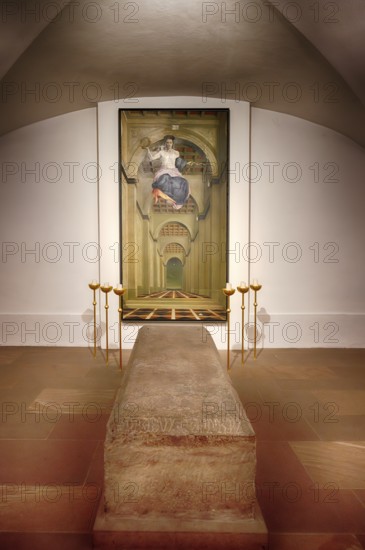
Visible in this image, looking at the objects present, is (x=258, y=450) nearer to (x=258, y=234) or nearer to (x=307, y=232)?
(x=258, y=234)

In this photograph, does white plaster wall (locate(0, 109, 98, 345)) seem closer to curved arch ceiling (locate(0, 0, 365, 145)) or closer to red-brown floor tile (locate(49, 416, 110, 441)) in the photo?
curved arch ceiling (locate(0, 0, 365, 145))

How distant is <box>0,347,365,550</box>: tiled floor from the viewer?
1938mm

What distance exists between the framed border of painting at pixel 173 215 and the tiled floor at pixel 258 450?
1288mm

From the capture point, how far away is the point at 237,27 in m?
3.93

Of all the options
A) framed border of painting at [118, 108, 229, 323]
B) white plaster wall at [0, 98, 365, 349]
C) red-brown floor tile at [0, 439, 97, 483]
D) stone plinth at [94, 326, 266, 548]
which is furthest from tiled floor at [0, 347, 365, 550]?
framed border of painting at [118, 108, 229, 323]

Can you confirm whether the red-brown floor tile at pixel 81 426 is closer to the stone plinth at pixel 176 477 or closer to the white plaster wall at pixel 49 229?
the stone plinth at pixel 176 477

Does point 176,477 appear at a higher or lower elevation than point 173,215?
lower

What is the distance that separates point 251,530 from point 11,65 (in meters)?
4.99

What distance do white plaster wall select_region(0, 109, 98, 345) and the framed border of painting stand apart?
2.06 feet

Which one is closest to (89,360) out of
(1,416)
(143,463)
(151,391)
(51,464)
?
(1,416)

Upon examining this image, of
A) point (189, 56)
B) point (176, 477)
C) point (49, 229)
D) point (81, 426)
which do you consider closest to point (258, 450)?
point (176, 477)

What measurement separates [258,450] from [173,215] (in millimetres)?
3734

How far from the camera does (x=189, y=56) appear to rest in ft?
14.6

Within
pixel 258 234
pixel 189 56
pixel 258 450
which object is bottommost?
pixel 258 450
